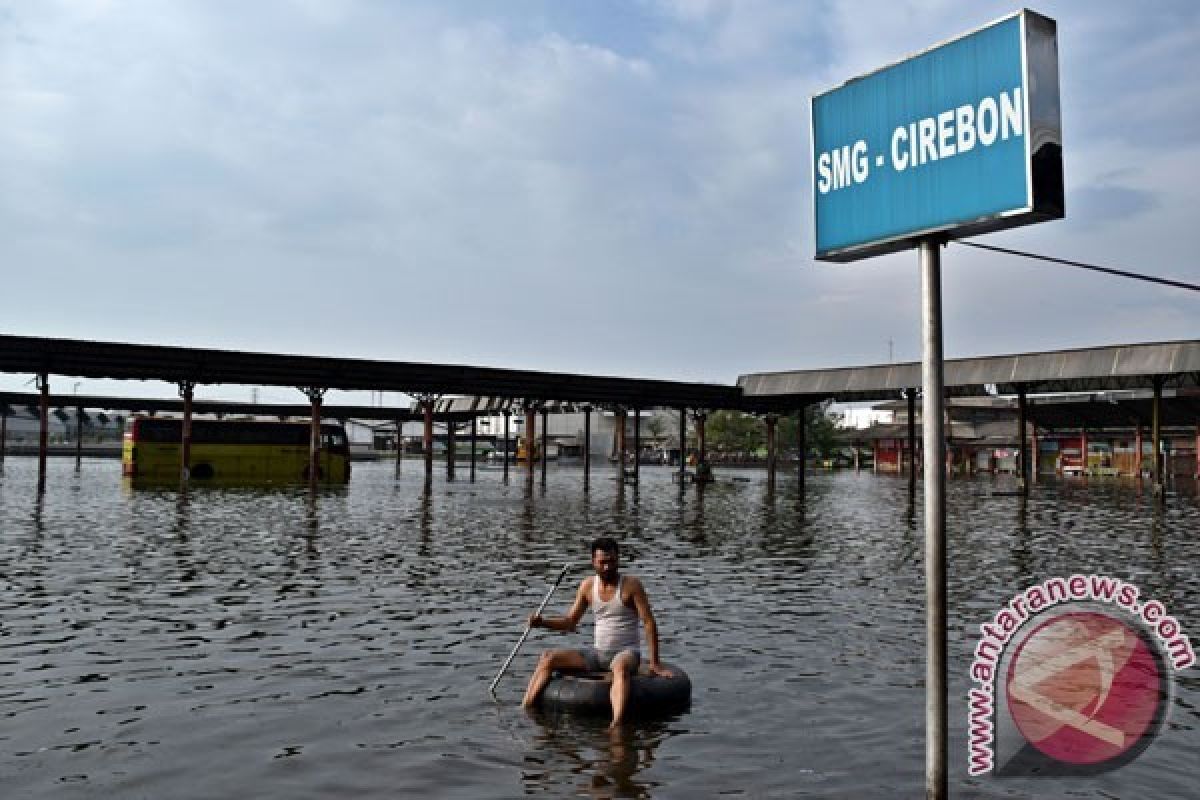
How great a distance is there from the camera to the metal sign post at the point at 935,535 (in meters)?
5.14

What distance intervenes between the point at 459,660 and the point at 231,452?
44.9m

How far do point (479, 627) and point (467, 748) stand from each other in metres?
4.52

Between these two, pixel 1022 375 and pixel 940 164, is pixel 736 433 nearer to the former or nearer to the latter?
pixel 1022 375

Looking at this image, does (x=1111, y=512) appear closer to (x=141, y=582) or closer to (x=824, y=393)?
(x=824, y=393)

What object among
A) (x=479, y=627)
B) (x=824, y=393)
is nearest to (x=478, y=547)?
(x=479, y=627)

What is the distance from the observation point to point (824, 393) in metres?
51.8

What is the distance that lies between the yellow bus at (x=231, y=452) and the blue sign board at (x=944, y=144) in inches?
1894

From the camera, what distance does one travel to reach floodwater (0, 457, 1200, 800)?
6758 millimetres

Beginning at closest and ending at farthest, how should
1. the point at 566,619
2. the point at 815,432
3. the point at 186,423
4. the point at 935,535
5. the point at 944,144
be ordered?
1. the point at 935,535
2. the point at 944,144
3. the point at 566,619
4. the point at 186,423
5. the point at 815,432

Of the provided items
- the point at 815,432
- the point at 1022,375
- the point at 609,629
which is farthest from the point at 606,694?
the point at 815,432

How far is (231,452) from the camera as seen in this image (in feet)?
168

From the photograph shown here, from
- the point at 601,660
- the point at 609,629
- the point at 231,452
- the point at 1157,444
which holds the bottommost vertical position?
the point at 601,660

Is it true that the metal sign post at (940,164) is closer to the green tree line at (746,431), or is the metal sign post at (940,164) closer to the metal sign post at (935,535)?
the metal sign post at (935,535)
